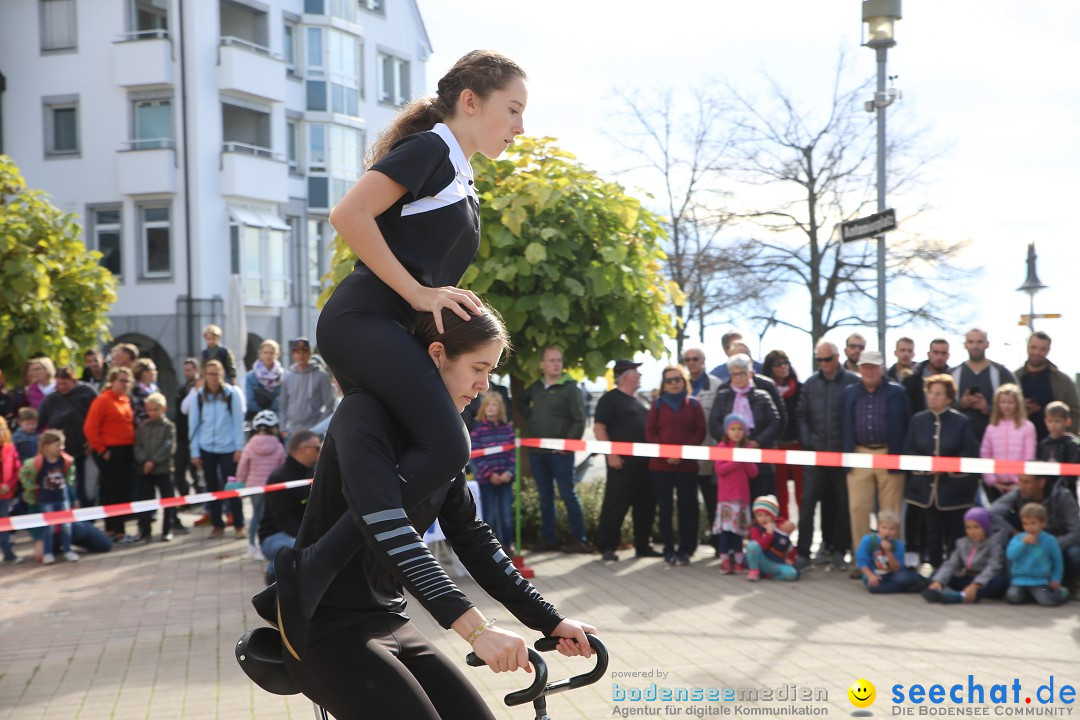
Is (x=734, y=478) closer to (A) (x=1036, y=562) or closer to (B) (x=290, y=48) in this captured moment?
(A) (x=1036, y=562)

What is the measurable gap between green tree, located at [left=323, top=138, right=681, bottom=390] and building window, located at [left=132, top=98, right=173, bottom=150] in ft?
74.8

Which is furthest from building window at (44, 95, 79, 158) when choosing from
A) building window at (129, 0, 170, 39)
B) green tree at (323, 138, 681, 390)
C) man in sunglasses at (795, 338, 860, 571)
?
man in sunglasses at (795, 338, 860, 571)

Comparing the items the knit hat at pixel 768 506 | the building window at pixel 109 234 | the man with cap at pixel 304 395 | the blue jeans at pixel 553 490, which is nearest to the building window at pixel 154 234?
the building window at pixel 109 234

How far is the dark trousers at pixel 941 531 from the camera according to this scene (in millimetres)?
9852

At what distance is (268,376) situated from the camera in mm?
13852

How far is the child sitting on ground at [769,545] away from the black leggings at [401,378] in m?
7.67

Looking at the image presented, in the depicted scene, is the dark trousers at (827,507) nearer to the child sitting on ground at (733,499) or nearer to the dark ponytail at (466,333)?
the child sitting on ground at (733,499)

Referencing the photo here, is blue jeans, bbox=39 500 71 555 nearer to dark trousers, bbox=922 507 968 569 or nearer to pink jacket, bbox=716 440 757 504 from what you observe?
pink jacket, bbox=716 440 757 504

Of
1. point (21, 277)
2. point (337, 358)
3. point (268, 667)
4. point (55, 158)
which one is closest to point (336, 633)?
point (268, 667)

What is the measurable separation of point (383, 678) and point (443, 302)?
0.89 m

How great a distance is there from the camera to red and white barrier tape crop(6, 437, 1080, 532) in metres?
8.25

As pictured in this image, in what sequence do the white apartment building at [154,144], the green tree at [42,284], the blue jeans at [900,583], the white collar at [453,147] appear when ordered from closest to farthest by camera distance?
the white collar at [453,147] < the blue jeans at [900,583] < the green tree at [42,284] < the white apartment building at [154,144]

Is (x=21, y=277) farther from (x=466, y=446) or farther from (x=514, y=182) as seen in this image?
(x=466, y=446)

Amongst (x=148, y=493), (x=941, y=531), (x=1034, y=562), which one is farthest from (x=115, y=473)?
(x=1034, y=562)
